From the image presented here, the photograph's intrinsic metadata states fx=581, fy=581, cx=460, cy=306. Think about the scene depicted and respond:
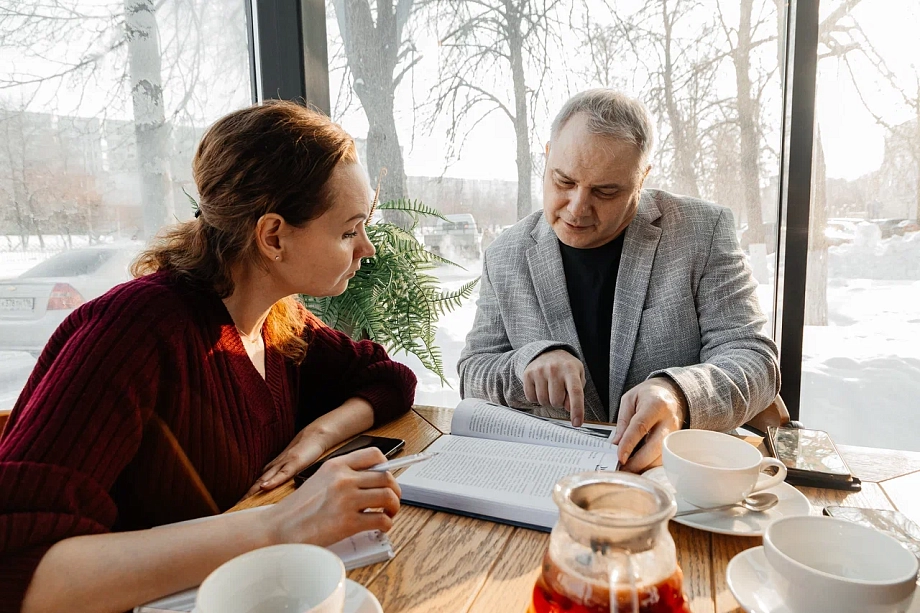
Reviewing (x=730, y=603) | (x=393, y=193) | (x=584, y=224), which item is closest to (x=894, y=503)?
A: (x=730, y=603)

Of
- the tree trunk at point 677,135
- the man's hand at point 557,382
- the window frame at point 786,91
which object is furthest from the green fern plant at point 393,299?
the tree trunk at point 677,135

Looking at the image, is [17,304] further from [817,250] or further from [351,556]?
[817,250]

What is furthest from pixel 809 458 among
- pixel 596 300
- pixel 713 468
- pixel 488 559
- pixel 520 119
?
pixel 520 119

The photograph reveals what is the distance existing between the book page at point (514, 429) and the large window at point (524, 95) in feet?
4.10

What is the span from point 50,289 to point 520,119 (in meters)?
1.67

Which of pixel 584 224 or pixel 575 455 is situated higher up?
pixel 584 224

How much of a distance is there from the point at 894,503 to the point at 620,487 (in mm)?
710

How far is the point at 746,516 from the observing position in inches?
30.6

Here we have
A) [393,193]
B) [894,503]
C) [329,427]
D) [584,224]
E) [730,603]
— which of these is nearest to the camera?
[730,603]

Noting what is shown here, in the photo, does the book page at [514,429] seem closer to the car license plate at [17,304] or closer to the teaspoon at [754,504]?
the teaspoon at [754,504]

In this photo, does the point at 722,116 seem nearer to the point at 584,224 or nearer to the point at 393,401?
the point at 584,224

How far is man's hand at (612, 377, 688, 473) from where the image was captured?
3.11 feet

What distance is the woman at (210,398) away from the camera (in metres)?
0.68

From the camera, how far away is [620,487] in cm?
43
